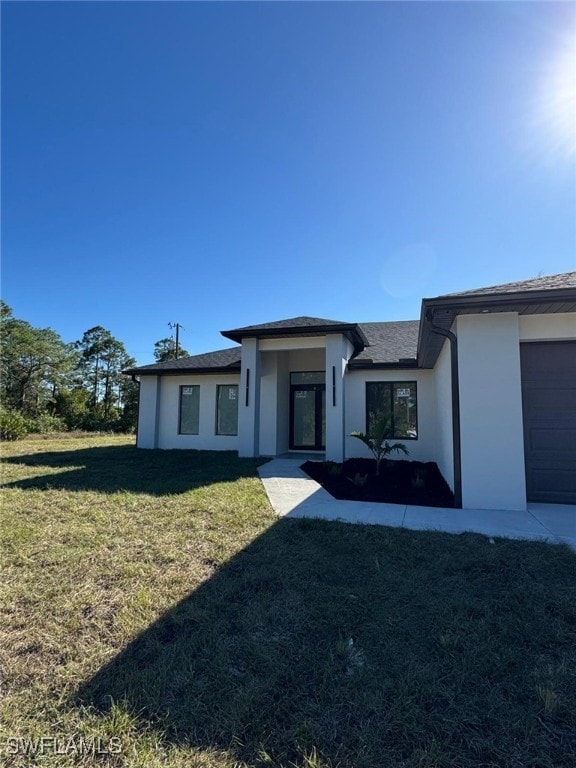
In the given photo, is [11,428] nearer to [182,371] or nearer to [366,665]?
[182,371]

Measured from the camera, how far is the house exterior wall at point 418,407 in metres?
11.5

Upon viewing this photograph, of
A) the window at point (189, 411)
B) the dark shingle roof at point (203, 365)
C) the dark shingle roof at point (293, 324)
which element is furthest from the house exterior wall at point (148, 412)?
the dark shingle roof at point (293, 324)

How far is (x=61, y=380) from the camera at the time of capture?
103 ft

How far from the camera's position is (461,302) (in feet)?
19.1

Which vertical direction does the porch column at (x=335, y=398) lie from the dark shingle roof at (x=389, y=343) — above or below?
below

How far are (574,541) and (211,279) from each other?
15.2 metres

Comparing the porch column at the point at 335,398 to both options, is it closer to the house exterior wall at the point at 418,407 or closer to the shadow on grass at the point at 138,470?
the house exterior wall at the point at 418,407

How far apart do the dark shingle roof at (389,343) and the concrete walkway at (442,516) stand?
20.6ft

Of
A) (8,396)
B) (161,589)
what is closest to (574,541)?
(161,589)

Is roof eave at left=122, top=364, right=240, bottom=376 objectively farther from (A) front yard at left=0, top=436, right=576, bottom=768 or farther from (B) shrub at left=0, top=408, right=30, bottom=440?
(B) shrub at left=0, top=408, right=30, bottom=440

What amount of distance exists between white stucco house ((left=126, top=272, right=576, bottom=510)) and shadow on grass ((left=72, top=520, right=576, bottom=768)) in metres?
2.58

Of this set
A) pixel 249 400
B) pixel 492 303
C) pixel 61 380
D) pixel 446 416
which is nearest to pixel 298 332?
pixel 249 400

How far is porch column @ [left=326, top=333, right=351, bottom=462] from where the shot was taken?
10688mm

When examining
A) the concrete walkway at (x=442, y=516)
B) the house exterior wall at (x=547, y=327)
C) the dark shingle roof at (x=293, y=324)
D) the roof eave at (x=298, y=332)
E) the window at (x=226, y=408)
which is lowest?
the concrete walkway at (x=442, y=516)
